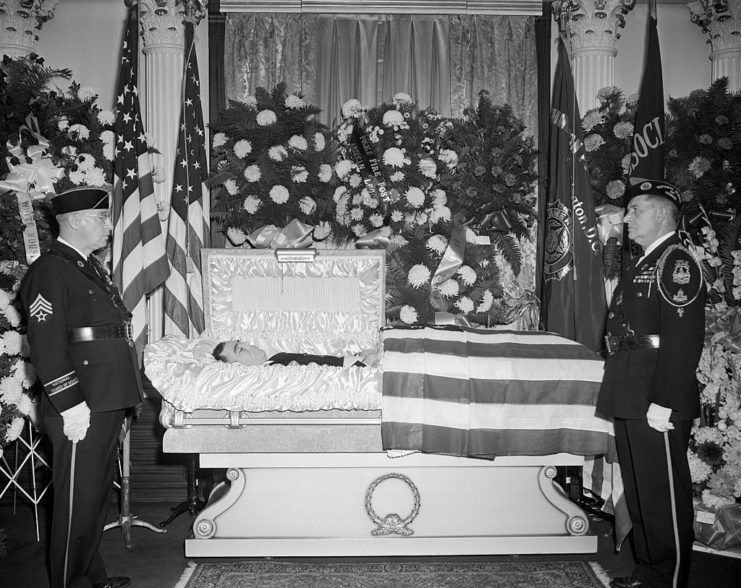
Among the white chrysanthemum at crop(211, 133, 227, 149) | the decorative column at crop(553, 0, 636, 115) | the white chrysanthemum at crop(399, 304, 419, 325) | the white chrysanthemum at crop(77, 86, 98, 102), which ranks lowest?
the white chrysanthemum at crop(399, 304, 419, 325)

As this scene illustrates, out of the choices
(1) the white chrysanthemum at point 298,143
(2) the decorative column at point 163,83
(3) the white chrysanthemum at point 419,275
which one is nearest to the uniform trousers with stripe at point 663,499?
(3) the white chrysanthemum at point 419,275

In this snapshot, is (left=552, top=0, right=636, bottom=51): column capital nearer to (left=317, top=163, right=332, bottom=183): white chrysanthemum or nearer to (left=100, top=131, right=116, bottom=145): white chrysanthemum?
(left=317, top=163, right=332, bottom=183): white chrysanthemum

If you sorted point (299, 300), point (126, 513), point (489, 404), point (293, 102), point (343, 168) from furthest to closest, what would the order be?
point (293, 102)
point (343, 168)
point (299, 300)
point (126, 513)
point (489, 404)

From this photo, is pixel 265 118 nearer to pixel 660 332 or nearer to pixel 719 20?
pixel 660 332

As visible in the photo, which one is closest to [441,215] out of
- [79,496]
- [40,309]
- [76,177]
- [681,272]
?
[681,272]

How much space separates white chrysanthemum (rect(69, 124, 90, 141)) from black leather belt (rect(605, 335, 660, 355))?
131 inches

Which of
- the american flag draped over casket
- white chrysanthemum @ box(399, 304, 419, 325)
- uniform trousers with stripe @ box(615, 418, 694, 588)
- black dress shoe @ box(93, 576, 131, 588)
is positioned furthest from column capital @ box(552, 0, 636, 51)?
black dress shoe @ box(93, 576, 131, 588)

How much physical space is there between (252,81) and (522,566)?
4424mm

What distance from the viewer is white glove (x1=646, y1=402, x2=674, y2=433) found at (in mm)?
2619

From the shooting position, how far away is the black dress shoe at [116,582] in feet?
9.29

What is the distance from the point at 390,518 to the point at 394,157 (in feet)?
8.21

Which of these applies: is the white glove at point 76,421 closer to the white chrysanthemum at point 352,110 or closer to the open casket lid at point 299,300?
the open casket lid at point 299,300

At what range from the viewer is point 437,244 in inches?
177

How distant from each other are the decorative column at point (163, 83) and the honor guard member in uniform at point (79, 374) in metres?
2.40
